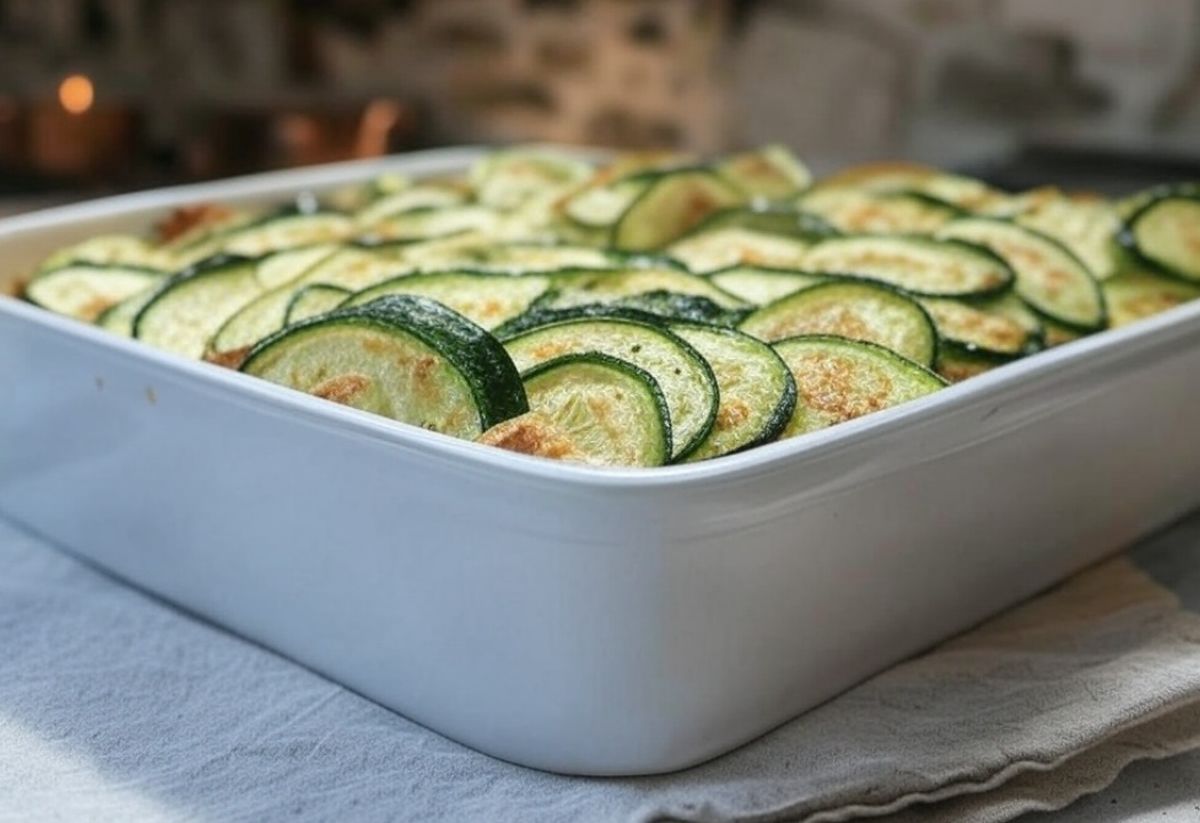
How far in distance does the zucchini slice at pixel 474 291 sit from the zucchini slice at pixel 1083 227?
0.64 meters

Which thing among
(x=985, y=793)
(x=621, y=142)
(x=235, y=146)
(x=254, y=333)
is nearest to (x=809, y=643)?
(x=985, y=793)

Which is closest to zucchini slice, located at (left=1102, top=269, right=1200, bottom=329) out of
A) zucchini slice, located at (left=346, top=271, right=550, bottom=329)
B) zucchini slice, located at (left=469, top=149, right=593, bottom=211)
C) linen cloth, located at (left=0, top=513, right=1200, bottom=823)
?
linen cloth, located at (left=0, top=513, right=1200, bottom=823)

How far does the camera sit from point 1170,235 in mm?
1822

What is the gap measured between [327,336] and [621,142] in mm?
3066

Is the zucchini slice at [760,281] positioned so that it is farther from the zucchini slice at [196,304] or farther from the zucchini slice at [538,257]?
the zucchini slice at [196,304]

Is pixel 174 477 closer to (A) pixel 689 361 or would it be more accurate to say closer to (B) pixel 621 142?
(A) pixel 689 361

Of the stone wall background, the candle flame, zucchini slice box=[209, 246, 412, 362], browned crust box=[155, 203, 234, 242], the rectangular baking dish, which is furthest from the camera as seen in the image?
the candle flame

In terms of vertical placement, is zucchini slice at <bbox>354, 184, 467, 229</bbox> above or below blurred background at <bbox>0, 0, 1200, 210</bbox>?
above

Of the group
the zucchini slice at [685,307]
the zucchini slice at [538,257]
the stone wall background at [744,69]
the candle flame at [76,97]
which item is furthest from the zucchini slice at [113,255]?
the candle flame at [76,97]

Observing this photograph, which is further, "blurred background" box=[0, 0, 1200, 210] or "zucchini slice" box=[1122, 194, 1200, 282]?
"blurred background" box=[0, 0, 1200, 210]

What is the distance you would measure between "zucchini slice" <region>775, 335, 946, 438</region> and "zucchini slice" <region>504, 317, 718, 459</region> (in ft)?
0.28

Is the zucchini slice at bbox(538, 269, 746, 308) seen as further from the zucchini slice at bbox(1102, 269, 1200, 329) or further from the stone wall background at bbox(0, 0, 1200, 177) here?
the stone wall background at bbox(0, 0, 1200, 177)

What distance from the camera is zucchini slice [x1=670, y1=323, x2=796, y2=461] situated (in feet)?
3.89

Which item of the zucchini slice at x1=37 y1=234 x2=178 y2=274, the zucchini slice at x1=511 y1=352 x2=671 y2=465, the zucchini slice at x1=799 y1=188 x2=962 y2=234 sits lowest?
the zucchini slice at x1=37 y1=234 x2=178 y2=274
